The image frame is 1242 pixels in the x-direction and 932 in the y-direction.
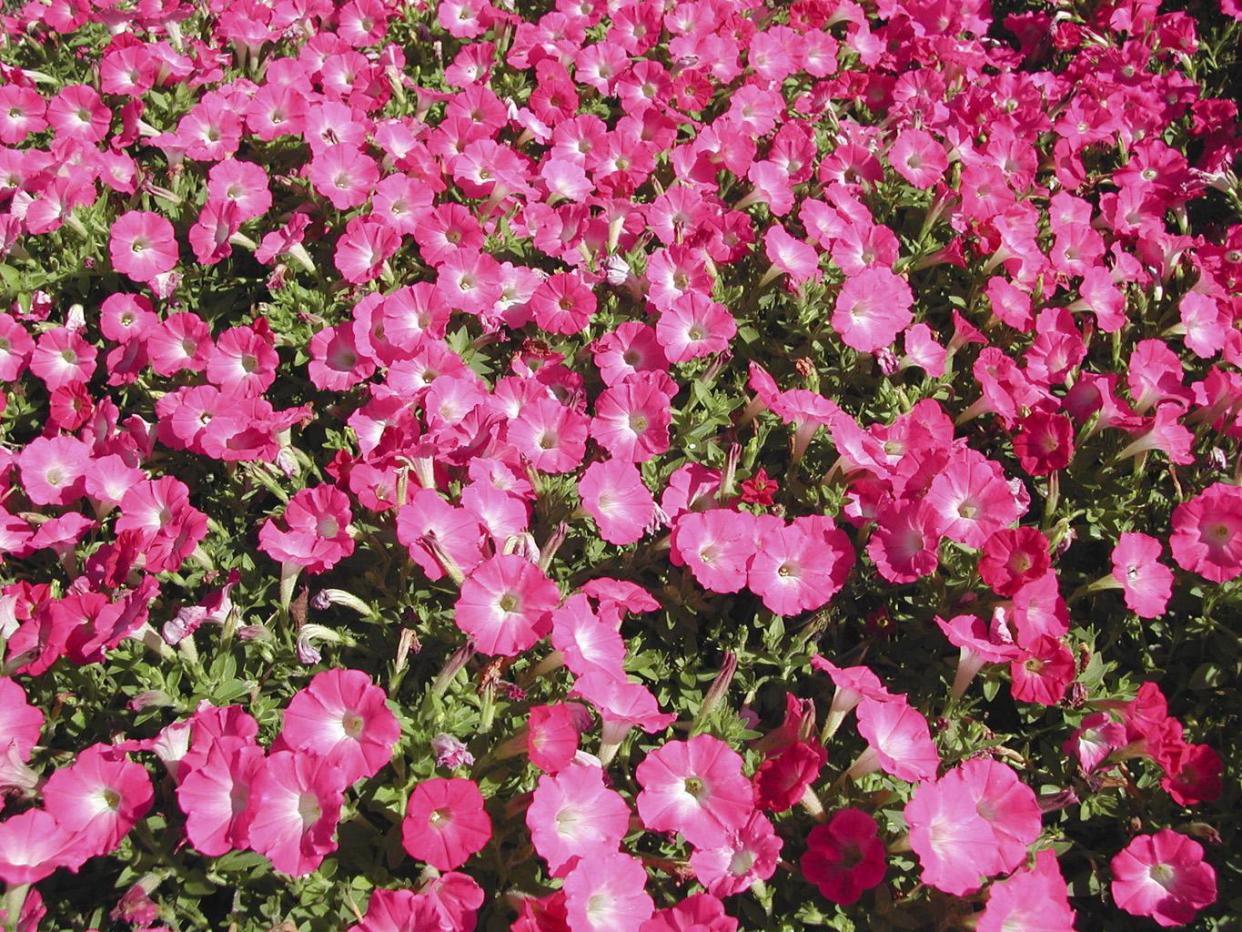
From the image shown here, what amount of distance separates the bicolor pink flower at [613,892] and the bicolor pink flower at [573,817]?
0.03 m

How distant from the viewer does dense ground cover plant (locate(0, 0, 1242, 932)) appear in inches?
82.3

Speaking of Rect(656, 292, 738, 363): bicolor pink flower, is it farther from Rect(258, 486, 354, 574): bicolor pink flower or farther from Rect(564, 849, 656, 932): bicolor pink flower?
Rect(564, 849, 656, 932): bicolor pink flower

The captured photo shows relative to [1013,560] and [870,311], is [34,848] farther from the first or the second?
[870,311]

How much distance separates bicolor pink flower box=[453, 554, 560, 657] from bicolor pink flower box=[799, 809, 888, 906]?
0.77 meters

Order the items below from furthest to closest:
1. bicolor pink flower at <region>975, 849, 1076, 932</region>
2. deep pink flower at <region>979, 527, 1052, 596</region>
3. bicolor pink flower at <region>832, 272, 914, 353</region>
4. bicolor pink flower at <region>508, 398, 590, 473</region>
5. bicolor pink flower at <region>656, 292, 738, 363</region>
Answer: bicolor pink flower at <region>832, 272, 914, 353</region>
bicolor pink flower at <region>656, 292, 738, 363</region>
bicolor pink flower at <region>508, 398, 590, 473</region>
deep pink flower at <region>979, 527, 1052, 596</region>
bicolor pink flower at <region>975, 849, 1076, 932</region>

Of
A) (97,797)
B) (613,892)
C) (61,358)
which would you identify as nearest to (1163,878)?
(613,892)

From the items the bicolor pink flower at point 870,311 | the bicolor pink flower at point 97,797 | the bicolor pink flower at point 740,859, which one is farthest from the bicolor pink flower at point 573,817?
the bicolor pink flower at point 870,311

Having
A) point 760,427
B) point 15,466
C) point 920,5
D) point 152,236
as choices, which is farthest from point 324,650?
point 920,5

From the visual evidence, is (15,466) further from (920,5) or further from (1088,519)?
(920,5)

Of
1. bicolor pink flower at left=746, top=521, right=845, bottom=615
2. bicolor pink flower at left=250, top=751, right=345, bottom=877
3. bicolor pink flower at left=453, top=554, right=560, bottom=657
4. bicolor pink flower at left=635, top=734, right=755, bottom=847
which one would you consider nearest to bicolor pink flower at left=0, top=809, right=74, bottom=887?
bicolor pink flower at left=250, top=751, right=345, bottom=877

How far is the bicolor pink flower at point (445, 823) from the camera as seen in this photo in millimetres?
1928

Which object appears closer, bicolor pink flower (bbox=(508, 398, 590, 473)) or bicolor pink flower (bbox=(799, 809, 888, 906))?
bicolor pink flower (bbox=(799, 809, 888, 906))

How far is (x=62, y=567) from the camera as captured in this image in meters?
2.70

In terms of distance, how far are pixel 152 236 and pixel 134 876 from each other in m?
2.10
